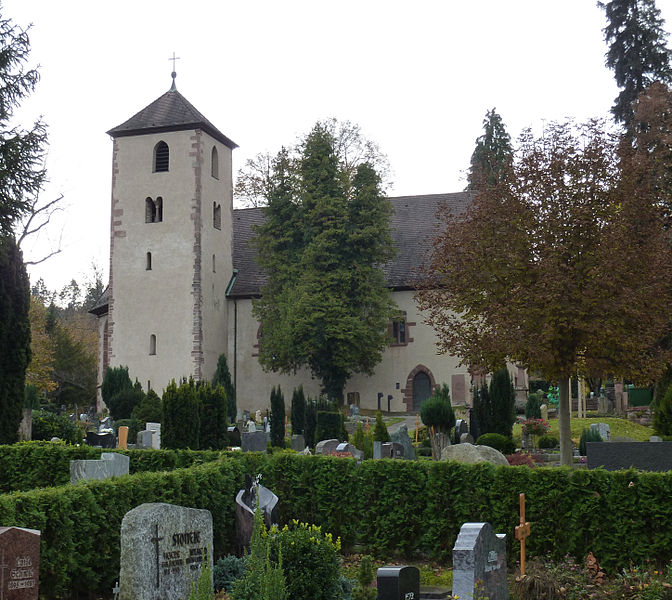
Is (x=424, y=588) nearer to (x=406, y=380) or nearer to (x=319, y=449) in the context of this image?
(x=319, y=449)

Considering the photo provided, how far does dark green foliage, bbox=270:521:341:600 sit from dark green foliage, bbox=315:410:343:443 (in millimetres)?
16568

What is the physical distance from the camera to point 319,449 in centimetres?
2109

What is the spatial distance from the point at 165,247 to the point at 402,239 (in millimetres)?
10970

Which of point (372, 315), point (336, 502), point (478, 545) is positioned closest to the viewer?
point (478, 545)

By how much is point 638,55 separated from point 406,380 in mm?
16454

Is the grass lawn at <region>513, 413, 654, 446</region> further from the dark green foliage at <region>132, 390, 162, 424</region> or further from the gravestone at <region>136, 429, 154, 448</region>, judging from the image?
the dark green foliage at <region>132, 390, 162, 424</region>

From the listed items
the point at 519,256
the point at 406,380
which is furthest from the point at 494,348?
the point at 406,380

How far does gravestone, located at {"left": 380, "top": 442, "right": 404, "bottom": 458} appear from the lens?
68.7 feet

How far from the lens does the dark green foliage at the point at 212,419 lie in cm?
2317

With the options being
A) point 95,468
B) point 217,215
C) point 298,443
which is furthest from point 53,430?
point 217,215

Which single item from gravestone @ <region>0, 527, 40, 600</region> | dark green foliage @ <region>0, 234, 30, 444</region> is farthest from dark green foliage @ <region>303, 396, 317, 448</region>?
gravestone @ <region>0, 527, 40, 600</region>

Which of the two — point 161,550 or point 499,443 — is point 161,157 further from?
point 161,550

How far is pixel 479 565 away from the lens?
8.89 m

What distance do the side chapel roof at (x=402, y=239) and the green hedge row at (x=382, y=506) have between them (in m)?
25.6
